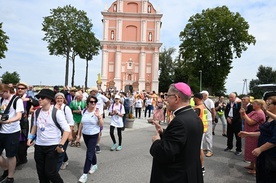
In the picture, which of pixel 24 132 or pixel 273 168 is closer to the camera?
pixel 273 168

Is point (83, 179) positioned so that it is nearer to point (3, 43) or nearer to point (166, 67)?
point (3, 43)

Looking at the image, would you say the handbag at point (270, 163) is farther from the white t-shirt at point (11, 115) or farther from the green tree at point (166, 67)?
the green tree at point (166, 67)

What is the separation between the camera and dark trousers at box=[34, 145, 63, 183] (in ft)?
13.7

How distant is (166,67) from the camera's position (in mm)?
78062

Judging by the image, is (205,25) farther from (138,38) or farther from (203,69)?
(138,38)

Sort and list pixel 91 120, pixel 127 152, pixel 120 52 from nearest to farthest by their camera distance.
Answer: pixel 91 120 → pixel 127 152 → pixel 120 52

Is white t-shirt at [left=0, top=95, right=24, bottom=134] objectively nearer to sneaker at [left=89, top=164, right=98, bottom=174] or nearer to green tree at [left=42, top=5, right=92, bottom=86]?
sneaker at [left=89, top=164, right=98, bottom=174]

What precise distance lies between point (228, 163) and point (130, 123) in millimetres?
7473

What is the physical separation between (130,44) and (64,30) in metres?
14.9

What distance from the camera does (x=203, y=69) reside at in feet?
141

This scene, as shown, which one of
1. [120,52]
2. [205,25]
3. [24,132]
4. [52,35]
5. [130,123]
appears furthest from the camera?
[120,52]

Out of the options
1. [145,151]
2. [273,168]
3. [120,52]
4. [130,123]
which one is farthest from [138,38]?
[273,168]

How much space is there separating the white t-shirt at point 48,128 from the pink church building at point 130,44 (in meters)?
52.6

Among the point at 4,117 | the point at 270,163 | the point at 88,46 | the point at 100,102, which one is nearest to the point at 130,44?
the point at 88,46
